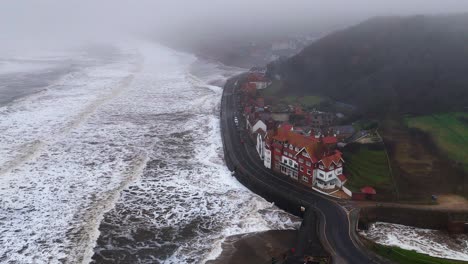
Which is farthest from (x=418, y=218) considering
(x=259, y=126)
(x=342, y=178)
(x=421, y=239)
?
(x=259, y=126)

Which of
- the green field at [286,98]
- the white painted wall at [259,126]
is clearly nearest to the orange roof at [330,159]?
the white painted wall at [259,126]

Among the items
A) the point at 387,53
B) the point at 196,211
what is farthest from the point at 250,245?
the point at 387,53

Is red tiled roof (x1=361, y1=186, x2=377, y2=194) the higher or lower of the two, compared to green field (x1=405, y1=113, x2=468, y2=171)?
lower

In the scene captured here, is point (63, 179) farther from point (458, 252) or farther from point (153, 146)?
point (458, 252)

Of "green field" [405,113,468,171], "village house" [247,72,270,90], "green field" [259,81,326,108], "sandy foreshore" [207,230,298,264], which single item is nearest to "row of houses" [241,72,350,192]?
"sandy foreshore" [207,230,298,264]

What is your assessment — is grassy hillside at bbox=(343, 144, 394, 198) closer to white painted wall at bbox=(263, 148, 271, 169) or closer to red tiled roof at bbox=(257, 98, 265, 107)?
white painted wall at bbox=(263, 148, 271, 169)

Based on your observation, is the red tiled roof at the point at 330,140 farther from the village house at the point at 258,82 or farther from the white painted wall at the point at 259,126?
the village house at the point at 258,82
